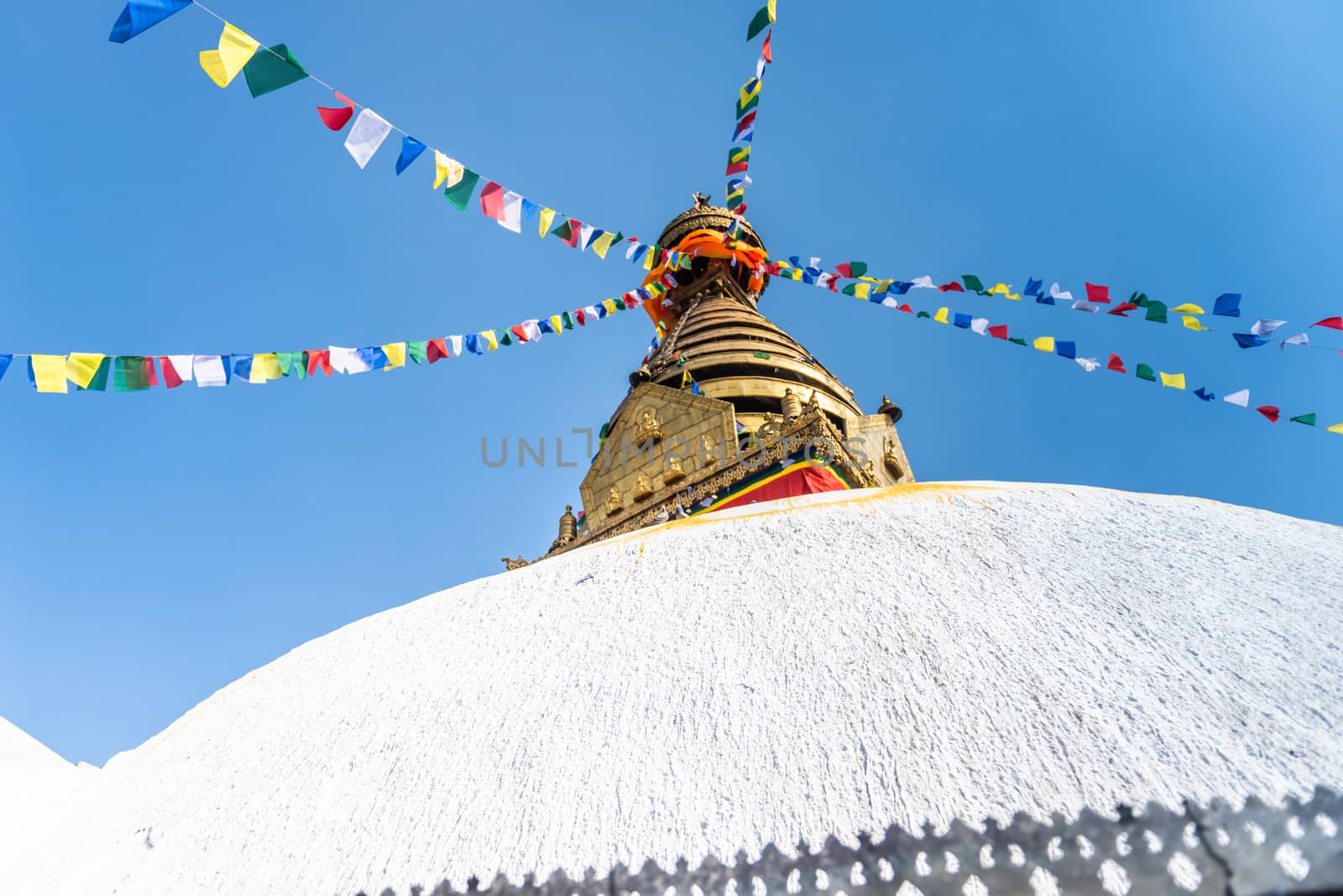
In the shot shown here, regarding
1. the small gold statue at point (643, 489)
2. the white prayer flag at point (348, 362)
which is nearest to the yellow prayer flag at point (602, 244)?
the white prayer flag at point (348, 362)

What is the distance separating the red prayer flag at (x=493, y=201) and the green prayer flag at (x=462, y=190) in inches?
7.5

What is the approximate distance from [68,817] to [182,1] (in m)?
3.83

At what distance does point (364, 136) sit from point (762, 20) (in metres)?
6.16

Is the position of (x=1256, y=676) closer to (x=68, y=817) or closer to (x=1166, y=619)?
(x=1166, y=619)

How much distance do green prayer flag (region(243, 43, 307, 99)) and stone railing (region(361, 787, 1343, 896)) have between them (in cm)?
459

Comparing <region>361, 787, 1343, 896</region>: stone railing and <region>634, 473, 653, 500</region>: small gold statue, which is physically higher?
<region>634, 473, 653, 500</region>: small gold statue

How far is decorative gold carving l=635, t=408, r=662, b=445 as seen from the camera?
10.9 metres

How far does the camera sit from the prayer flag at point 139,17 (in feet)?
12.3

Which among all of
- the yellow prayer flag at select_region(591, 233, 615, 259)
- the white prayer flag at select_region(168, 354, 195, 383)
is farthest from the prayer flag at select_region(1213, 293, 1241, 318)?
the white prayer flag at select_region(168, 354, 195, 383)

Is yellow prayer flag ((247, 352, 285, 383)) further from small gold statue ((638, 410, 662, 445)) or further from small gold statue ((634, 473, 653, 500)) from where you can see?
small gold statue ((638, 410, 662, 445))

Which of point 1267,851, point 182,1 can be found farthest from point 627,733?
point 182,1

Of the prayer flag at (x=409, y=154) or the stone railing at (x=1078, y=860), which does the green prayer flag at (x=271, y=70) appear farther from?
the stone railing at (x=1078, y=860)

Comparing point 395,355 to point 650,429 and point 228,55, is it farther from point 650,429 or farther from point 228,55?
point 650,429

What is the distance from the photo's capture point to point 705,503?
29.8 ft
